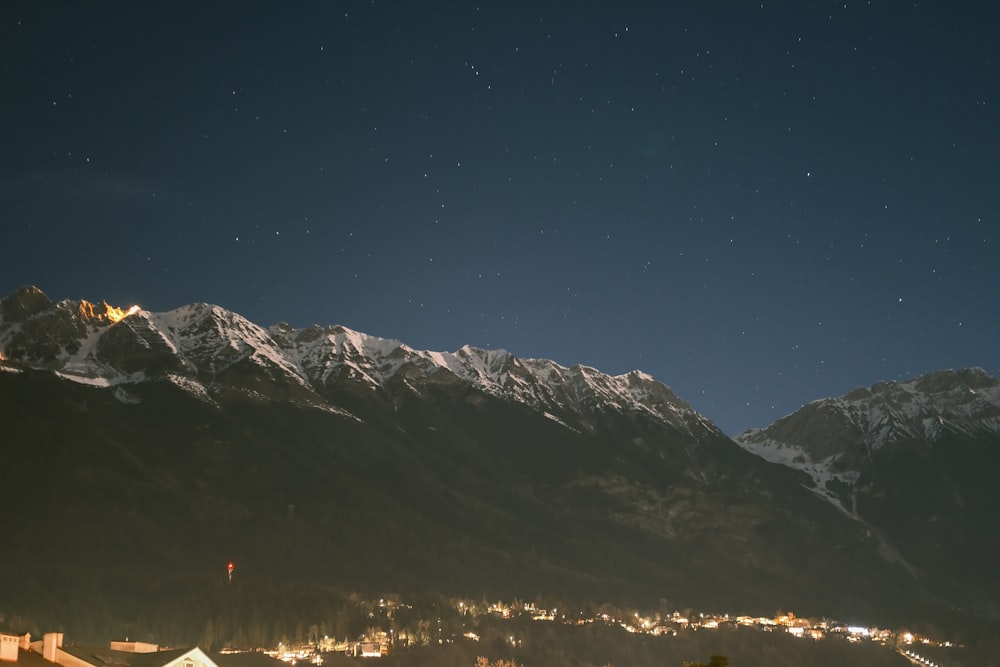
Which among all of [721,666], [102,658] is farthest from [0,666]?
[721,666]

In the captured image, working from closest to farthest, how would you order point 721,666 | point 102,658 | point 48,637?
point 721,666 → point 48,637 → point 102,658

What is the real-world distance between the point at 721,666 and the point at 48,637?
Answer: 4535cm

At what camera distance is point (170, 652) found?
10088 cm

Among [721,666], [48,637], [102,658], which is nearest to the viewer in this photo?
[721,666]

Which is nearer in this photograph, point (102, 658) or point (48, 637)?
point (48, 637)

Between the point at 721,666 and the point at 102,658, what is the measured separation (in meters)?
45.9

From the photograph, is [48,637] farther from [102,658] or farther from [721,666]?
[721,666]

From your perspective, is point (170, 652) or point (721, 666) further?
point (170, 652)

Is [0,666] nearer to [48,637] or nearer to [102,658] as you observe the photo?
[48,637]

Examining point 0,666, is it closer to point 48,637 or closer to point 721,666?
point 48,637

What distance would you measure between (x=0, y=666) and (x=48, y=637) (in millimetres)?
6624

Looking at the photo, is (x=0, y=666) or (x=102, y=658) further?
(x=102, y=658)

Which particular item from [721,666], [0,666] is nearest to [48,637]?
[0,666]

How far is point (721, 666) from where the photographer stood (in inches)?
3268
